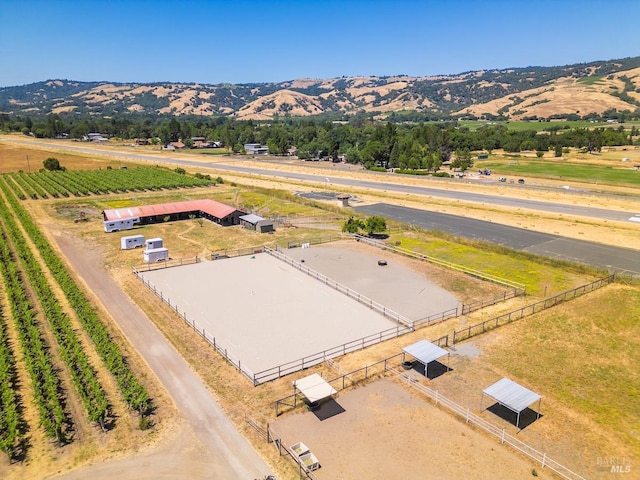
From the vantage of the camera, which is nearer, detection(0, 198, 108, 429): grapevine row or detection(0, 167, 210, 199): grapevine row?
detection(0, 198, 108, 429): grapevine row

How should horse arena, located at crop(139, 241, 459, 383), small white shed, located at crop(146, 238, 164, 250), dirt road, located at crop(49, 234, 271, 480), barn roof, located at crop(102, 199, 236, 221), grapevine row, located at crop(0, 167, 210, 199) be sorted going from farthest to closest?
grapevine row, located at crop(0, 167, 210, 199) < barn roof, located at crop(102, 199, 236, 221) < small white shed, located at crop(146, 238, 164, 250) < horse arena, located at crop(139, 241, 459, 383) < dirt road, located at crop(49, 234, 271, 480)

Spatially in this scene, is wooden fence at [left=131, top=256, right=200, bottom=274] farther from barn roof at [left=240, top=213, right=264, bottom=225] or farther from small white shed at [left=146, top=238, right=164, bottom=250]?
barn roof at [left=240, top=213, right=264, bottom=225]

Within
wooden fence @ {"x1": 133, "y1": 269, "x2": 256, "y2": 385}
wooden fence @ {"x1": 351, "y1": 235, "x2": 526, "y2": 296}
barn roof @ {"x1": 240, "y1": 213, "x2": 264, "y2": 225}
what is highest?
barn roof @ {"x1": 240, "y1": 213, "x2": 264, "y2": 225}

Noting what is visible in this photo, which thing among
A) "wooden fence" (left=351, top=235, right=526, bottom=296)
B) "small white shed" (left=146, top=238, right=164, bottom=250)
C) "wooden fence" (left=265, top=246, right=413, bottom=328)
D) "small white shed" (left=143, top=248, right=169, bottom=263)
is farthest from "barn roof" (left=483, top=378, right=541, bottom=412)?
"small white shed" (left=146, top=238, right=164, bottom=250)

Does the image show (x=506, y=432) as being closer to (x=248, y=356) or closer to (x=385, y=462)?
(x=385, y=462)

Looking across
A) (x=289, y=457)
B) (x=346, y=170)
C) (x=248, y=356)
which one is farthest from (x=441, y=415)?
(x=346, y=170)

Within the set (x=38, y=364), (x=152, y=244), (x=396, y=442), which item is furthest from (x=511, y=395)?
(x=152, y=244)

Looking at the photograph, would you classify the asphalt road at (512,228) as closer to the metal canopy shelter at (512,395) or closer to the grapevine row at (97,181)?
the grapevine row at (97,181)
